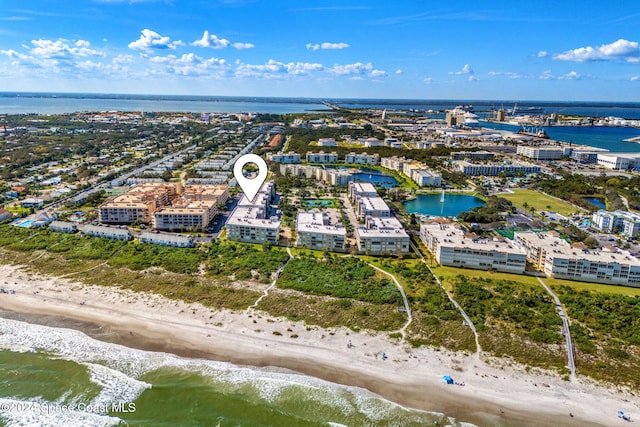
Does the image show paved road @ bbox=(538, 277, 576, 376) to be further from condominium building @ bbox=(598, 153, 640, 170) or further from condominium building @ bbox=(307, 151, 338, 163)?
condominium building @ bbox=(598, 153, 640, 170)

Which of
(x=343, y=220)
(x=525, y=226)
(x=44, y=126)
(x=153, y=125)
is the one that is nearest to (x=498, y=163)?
(x=525, y=226)

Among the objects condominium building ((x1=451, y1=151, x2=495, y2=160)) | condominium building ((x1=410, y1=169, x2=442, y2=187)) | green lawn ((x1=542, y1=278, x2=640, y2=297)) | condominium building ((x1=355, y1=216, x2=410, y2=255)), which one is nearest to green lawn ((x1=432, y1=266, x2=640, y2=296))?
green lawn ((x1=542, y1=278, x2=640, y2=297))

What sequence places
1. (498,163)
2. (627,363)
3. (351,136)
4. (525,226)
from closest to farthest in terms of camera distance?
(627,363) < (525,226) < (498,163) < (351,136)

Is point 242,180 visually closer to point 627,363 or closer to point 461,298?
point 461,298

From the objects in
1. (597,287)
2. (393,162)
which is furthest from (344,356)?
(393,162)

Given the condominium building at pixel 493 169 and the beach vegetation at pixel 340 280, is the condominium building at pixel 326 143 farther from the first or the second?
the beach vegetation at pixel 340 280

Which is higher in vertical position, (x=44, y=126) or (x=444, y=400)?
(x=44, y=126)

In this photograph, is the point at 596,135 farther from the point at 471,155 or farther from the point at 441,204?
the point at 441,204
